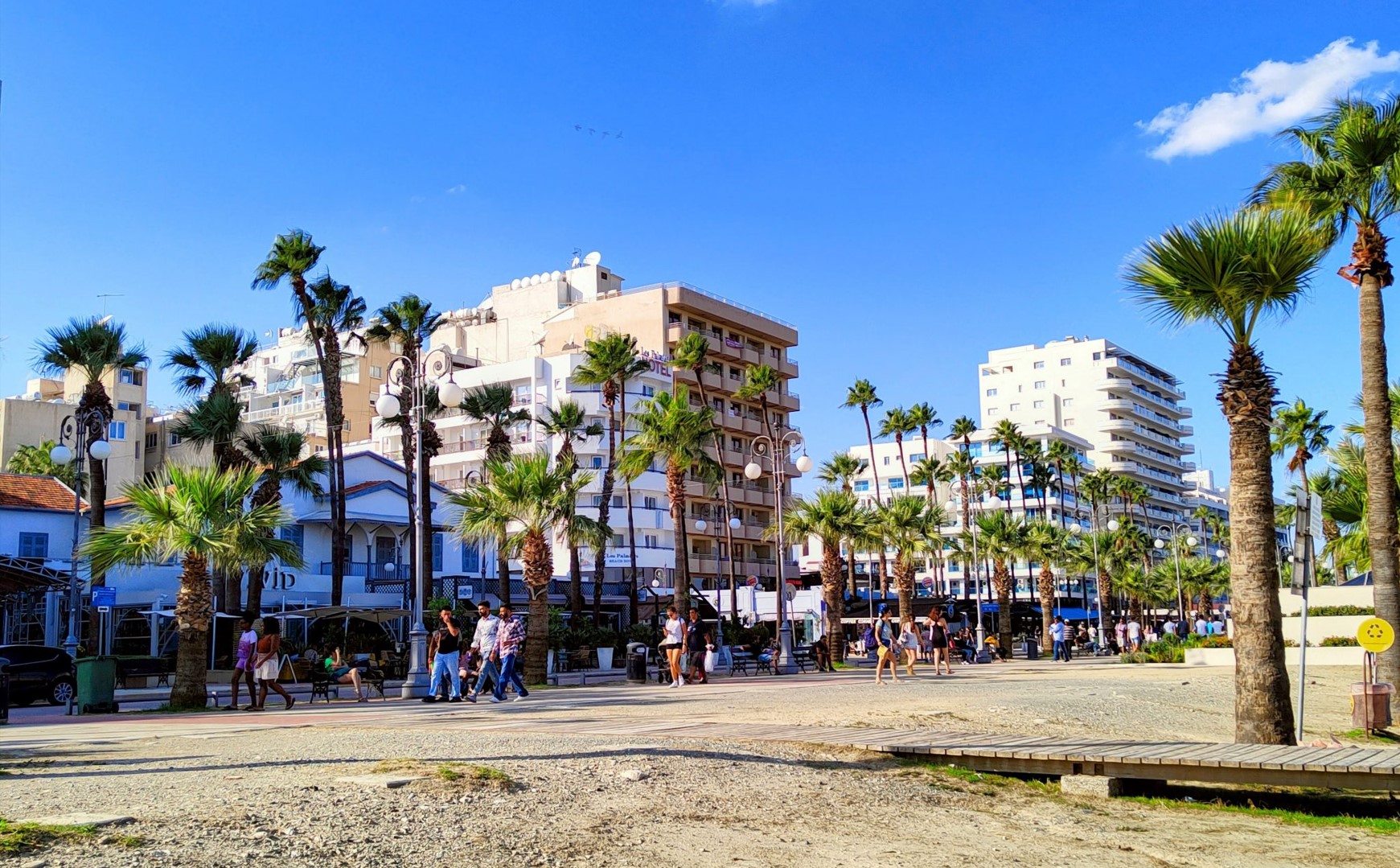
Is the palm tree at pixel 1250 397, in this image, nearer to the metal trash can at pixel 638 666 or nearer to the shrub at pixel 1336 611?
the metal trash can at pixel 638 666

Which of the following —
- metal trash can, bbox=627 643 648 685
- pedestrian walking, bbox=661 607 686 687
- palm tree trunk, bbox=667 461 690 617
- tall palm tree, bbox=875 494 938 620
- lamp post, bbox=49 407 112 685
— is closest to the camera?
pedestrian walking, bbox=661 607 686 687

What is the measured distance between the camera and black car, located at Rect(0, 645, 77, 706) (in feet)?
→ 81.3

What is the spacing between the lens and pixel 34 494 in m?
46.3

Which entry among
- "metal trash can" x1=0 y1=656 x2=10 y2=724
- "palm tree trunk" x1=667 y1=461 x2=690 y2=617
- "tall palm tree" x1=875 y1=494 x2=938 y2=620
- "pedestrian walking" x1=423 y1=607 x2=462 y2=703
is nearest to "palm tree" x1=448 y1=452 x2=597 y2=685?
"pedestrian walking" x1=423 y1=607 x2=462 y2=703

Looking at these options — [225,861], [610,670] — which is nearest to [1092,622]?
[610,670]

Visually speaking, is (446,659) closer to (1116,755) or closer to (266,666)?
(266,666)

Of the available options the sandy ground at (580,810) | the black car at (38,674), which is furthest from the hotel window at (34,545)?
the sandy ground at (580,810)

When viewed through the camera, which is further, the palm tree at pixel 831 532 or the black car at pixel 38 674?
the palm tree at pixel 831 532

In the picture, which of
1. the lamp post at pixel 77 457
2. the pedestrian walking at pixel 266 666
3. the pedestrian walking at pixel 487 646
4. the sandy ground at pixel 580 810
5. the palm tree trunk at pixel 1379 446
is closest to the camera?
the sandy ground at pixel 580 810

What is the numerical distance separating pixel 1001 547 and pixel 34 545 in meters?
40.0

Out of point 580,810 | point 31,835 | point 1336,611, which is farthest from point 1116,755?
point 1336,611

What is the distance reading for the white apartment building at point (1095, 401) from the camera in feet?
421

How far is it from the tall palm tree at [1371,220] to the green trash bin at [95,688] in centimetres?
1930

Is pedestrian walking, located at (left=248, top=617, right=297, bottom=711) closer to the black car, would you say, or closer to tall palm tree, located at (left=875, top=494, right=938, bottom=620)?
the black car
